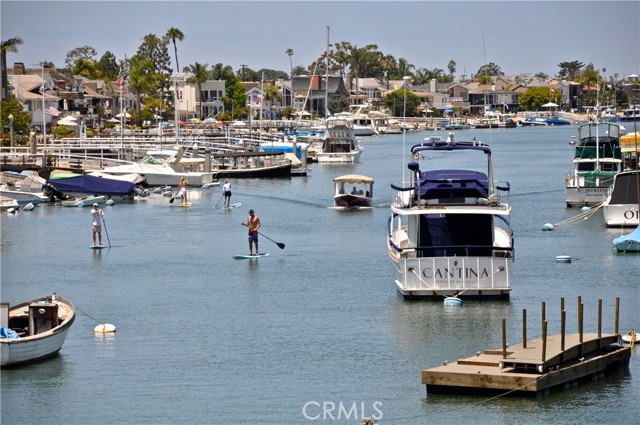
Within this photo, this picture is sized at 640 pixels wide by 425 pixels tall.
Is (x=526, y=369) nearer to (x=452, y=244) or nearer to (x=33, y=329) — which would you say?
(x=452, y=244)

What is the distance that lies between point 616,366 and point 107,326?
15.3 m

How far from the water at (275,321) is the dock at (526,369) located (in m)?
0.31

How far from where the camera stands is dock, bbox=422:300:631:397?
27953 millimetres

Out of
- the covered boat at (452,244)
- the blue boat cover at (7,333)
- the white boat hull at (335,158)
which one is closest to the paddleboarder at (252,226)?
the covered boat at (452,244)

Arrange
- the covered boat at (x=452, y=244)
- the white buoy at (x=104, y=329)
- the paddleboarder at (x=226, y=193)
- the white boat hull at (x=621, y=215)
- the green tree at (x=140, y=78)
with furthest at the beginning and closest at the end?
the green tree at (x=140, y=78) → the paddleboarder at (x=226, y=193) → the white boat hull at (x=621, y=215) → the covered boat at (x=452, y=244) → the white buoy at (x=104, y=329)

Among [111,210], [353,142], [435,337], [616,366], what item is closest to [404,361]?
[435,337]

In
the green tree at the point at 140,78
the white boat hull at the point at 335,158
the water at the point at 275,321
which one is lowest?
the water at the point at 275,321

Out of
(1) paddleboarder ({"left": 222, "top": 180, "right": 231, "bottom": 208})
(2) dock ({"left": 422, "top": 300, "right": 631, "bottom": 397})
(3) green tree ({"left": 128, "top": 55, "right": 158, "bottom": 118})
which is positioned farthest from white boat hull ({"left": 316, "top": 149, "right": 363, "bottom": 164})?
(2) dock ({"left": 422, "top": 300, "right": 631, "bottom": 397})

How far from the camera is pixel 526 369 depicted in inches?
1115

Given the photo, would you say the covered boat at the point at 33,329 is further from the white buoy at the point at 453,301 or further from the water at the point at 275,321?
the white buoy at the point at 453,301

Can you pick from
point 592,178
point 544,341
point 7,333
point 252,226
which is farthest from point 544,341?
point 592,178

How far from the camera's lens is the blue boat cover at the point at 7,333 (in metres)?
30.8

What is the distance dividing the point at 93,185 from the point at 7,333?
52.3 m

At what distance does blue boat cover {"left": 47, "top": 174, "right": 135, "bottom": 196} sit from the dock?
55.3m
